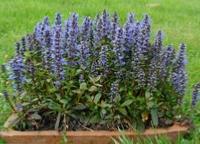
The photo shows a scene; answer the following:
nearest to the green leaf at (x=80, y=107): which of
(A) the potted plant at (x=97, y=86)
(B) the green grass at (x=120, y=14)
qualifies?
(A) the potted plant at (x=97, y=86)

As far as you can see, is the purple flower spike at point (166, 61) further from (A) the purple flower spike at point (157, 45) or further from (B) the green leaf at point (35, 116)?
(B) the green leaf at point (35, 116)

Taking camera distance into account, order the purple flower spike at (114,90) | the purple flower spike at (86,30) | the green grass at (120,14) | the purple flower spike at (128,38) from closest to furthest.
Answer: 1. the purple flower spike at (114,90)
2. the purple flower spike at (128,38)
3. the purple flower spike at (86,30)
4. the green grass at (120,14)

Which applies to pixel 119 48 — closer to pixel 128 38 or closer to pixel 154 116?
pixel 128 38

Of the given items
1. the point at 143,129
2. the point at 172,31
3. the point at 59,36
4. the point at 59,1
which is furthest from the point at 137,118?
the point at 59,1

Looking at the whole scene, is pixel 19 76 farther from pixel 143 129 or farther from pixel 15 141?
pixel 143 129

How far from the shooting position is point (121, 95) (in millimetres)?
4500

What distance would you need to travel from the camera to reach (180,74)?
15.0 ft

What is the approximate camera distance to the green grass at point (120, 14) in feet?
24.8

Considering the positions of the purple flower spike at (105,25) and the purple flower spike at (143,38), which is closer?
the purple flower spike at (143,38)

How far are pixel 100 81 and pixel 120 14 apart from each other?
4.18 metres

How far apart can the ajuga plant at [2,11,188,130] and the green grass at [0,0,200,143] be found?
2107mm

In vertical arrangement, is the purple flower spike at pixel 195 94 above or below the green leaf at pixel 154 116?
above

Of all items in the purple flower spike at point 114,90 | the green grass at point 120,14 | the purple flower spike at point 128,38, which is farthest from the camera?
the green grass at point 120,14

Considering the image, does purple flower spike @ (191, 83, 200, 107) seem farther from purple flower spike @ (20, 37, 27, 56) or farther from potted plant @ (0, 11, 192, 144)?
purple flower spike @ (20, 37, 27, 56)
